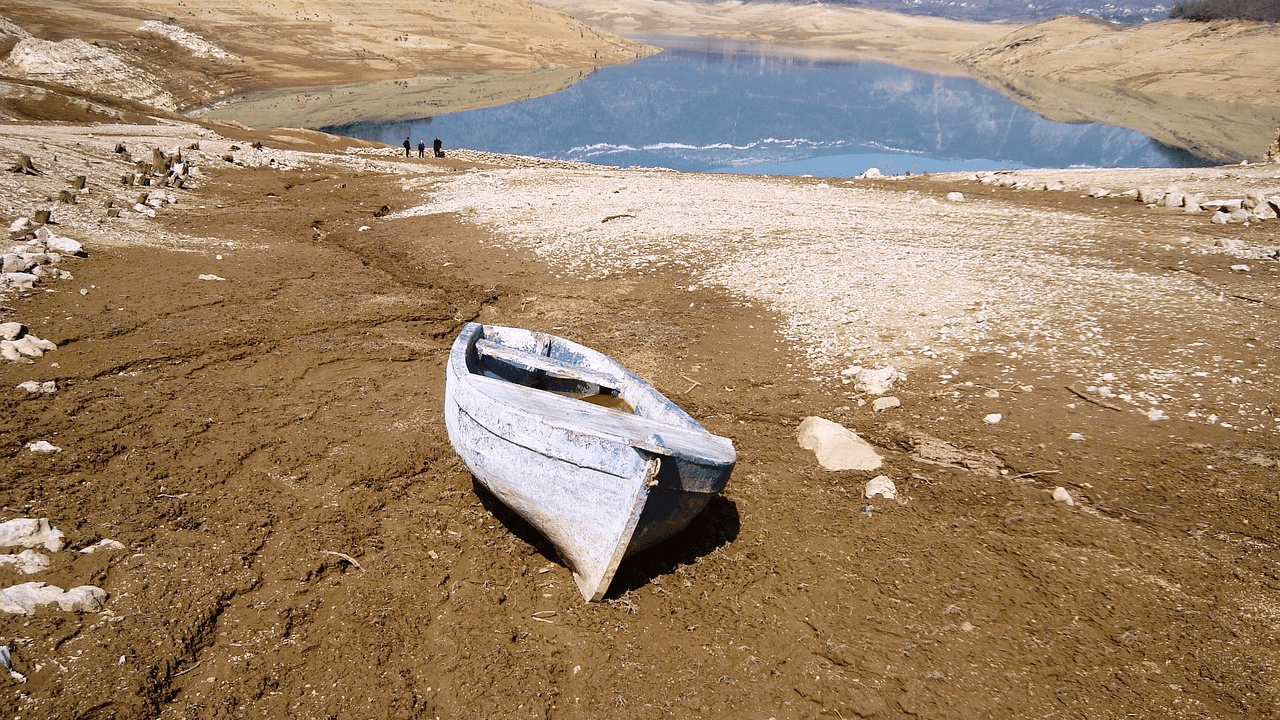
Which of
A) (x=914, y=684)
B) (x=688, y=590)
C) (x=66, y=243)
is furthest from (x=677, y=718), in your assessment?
(x=66, y=243)

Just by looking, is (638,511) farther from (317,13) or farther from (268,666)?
(317,13)

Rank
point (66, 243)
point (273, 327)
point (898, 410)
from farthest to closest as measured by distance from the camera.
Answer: point (66, 243) → point (273, 327) → point (898, 410)

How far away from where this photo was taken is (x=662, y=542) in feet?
18.3

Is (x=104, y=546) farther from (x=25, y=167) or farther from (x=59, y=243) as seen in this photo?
Answer: (x=25, y=167)

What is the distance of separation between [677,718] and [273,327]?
27.2ft

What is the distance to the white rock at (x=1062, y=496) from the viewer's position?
19.2 ft

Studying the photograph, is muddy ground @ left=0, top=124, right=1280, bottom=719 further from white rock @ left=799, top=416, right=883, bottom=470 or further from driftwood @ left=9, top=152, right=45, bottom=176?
driftwood @ left=9, top=152, right=45, bottom=176

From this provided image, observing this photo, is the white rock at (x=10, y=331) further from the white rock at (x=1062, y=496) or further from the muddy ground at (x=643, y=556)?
the white rock at (x=1062, y=496)

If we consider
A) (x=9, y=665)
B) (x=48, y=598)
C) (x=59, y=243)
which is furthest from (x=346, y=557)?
(x=59, y=243)

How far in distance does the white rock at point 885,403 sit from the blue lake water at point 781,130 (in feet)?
84.6

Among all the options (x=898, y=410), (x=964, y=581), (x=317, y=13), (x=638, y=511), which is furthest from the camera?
(x=317, y=13)

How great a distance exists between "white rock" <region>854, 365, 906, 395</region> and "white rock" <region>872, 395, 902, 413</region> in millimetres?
189

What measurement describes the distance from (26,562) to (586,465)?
4.03 m

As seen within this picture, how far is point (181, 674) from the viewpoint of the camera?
14.0ft
